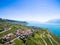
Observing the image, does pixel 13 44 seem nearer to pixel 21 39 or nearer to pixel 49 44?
pixel 21 39

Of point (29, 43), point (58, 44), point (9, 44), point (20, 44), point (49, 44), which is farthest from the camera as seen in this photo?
point (58, 44)

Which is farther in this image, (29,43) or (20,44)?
(29,43)

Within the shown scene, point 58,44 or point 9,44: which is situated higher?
point 9,44

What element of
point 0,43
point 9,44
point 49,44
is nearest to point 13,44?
point 9,44

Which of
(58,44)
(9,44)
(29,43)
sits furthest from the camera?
(58,44)

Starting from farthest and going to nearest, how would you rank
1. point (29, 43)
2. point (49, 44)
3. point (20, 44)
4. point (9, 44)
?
point (49, 44) < point (29, 43) < point (20, 44) < point (9, 44)

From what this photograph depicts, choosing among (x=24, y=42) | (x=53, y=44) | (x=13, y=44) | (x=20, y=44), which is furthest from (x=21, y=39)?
(x=53, y=44)

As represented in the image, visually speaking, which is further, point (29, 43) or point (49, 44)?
point (49, 44)

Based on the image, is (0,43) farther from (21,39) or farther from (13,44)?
(21,39)

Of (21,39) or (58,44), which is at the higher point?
(21,39)
